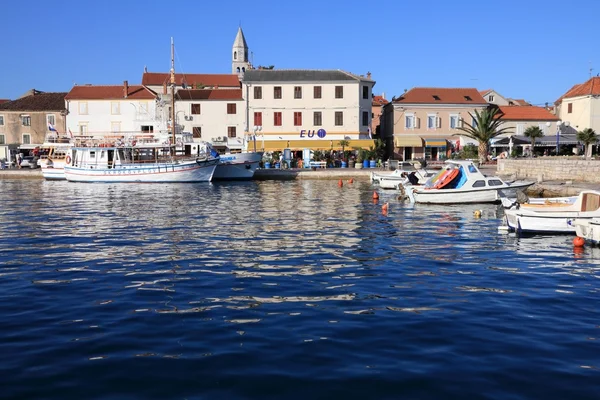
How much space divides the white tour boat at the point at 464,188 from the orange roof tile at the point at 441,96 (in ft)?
121

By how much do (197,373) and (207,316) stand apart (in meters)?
2.65

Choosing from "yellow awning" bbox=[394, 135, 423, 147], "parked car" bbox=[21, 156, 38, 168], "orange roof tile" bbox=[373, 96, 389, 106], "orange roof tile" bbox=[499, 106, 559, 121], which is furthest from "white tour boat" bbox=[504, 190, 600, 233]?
"orange roof tile" bbox=[373, 96, 389, 106]

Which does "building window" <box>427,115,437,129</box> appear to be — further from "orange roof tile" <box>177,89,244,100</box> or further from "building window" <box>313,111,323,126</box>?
"orange roof tile" <box>177,89,244,100</box>

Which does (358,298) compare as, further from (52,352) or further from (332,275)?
(52,352)

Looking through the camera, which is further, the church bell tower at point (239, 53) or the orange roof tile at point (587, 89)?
the church bell tower at point (239, 53)

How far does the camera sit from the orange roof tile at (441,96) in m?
67.6

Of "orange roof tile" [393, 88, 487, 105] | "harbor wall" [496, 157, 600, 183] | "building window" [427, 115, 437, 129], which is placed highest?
"orange roof tile" [393, 88, 487, 105]

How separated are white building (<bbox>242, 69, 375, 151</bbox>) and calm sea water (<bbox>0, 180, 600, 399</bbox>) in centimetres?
4368

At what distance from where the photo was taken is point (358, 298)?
39.8ft

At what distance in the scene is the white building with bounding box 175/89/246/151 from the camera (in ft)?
218

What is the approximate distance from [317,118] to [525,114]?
24.5 m

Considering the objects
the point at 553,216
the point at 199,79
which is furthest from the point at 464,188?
the point at 199,79

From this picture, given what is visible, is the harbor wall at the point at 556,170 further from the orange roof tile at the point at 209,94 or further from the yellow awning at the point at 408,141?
the orange roof tile at the point at 209,94

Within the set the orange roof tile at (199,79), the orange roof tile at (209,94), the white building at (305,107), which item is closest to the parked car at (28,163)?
the orange roof tile at (209,94)
